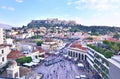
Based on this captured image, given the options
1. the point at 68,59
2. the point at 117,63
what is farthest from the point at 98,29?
the point at 117,63

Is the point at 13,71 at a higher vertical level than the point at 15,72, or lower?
higher

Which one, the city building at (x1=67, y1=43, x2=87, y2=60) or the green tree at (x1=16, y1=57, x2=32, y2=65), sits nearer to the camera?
the green tree at (x1=16, y1=57, x2=32, y2=65)

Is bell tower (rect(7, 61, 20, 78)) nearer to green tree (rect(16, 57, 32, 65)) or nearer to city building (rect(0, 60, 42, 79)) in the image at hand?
city building (rect(0, 60, 42, 79))

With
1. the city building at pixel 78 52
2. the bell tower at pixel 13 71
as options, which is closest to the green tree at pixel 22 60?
the bell tower at pixel 13 71

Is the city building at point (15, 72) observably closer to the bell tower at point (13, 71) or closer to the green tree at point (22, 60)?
the bell tower at point (13, 71)

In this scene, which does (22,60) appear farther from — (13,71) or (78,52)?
(78,52)

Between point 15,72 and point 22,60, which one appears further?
point 22,60

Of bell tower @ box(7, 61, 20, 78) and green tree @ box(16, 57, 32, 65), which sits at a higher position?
bell tower @ box(7, 61, 20, 78)

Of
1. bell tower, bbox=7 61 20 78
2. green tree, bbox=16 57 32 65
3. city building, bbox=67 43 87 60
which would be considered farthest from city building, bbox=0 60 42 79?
city building, bbox=67 43 87 60

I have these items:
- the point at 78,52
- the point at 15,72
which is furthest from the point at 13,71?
the point at 78,52

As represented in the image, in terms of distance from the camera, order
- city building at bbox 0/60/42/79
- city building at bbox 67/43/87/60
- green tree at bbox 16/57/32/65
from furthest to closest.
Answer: city building at bbox 67/43/87/60 → green tree at bbox 16/57/32/65 → city building at bbox 0/60/42/79

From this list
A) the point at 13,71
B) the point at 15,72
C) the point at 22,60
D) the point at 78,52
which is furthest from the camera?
the point at 78,52
